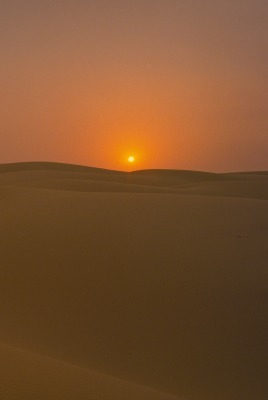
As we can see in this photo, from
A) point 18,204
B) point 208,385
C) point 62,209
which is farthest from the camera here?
point 18,204

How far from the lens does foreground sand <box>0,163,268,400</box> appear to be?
13.4 ft

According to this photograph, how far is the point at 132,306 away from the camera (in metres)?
5.56

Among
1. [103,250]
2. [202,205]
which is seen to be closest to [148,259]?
[103,250]

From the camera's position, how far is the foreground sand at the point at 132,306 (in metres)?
4.08

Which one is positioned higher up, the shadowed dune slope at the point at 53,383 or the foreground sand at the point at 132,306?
the foreground sand at the point at 132,306

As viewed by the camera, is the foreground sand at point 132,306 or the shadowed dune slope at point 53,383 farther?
the foreground sand at point 132,306

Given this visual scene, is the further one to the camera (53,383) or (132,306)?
(132,306)

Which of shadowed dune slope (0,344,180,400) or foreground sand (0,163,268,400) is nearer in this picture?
shadowed dune slope (0,344,180,400)

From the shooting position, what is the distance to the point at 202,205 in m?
11.2

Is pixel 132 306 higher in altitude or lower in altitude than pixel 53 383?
higher

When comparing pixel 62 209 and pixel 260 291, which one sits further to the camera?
pixel 62 209

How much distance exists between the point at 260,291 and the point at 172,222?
341 centimetres

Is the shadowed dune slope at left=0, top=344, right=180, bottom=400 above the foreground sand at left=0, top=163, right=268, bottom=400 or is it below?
below

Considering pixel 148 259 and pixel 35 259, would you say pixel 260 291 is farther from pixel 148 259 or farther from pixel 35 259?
pixel 35 259
